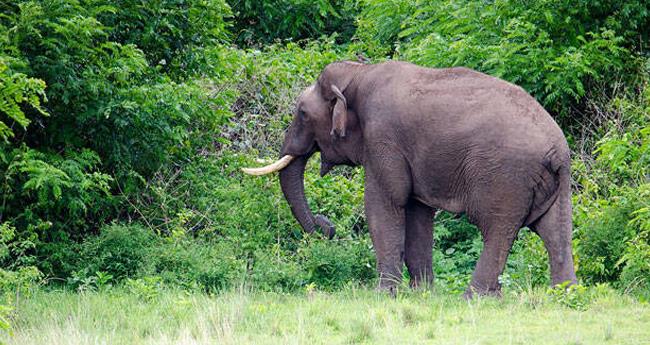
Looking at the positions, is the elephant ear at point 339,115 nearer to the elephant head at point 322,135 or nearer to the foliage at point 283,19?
the elephant head at point 322,135

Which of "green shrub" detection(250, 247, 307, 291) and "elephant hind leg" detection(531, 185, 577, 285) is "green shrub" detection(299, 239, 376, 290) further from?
"elephant hind leg" detection(531, 185, 577, 285)

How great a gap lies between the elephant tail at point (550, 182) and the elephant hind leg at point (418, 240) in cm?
155

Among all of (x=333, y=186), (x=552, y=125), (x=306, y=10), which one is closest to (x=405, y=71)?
(x=552, y=125)

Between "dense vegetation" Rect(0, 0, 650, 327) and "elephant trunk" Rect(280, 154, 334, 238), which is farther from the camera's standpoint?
"elephant trunk" Rect(280, 154, 334, 238)

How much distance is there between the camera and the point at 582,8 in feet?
51.3

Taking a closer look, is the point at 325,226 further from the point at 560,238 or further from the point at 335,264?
the point at 560,238

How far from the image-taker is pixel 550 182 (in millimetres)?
11148

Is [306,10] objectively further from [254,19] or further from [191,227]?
[191,227]

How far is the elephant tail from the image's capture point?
1105 cm

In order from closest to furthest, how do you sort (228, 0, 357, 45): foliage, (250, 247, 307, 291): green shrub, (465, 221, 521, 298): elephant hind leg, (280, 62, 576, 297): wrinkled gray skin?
(280, 62, 576, 297): wrinkled gray skin
(465, 221, 521, 298): elephant hind leg
(250, 247, 307, 291): green shrub
(228, 0, 357, 45): foliage

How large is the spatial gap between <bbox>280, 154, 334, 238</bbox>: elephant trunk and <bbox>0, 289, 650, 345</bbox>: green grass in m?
1.82

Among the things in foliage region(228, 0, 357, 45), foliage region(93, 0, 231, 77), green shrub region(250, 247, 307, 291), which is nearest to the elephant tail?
green shrub region(250, 247, 307, 291)

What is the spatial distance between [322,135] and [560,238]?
2.96 meters

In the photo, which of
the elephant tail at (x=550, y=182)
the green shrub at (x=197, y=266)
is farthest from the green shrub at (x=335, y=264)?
the elephant tail at (x=550, y=182)
